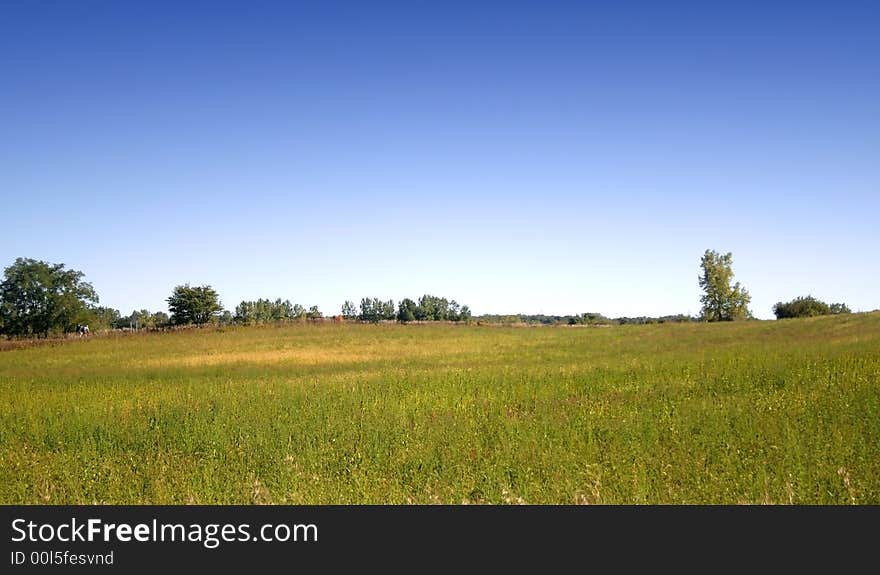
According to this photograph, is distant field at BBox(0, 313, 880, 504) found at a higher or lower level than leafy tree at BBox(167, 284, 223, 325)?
lower

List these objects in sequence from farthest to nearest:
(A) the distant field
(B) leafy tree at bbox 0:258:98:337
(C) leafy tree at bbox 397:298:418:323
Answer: (C) leafy tree at bbox 397:298:418:323 → (B) leafy tree at bbox 0:258:98:337 → (A) the distant field

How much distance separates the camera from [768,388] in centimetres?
1511

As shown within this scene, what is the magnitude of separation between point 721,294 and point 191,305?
90.1m

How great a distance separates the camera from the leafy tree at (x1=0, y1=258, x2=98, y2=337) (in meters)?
78.8

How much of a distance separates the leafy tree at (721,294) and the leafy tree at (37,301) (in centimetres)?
10543

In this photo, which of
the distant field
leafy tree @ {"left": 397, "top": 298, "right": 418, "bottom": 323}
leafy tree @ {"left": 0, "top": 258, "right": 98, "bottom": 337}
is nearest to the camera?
the distant field

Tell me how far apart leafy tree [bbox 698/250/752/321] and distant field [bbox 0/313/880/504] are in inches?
3171

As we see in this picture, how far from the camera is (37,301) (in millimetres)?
80500

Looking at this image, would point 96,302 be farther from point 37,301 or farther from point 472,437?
point 472,437

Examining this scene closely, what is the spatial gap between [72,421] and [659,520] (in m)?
14.4

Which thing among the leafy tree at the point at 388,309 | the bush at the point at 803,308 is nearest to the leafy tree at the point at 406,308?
the leafy tree at the point at 388,309

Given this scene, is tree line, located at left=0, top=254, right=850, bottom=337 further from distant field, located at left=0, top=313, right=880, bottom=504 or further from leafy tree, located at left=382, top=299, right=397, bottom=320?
leafy tree, located at left=382, top=299, right=397, bottom=320

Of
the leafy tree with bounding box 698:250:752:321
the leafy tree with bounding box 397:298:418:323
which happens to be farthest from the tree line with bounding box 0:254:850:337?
the leafy tree with bounding box 397:298:418:323

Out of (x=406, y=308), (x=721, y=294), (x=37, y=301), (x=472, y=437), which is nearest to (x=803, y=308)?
(x=721, y=294)
